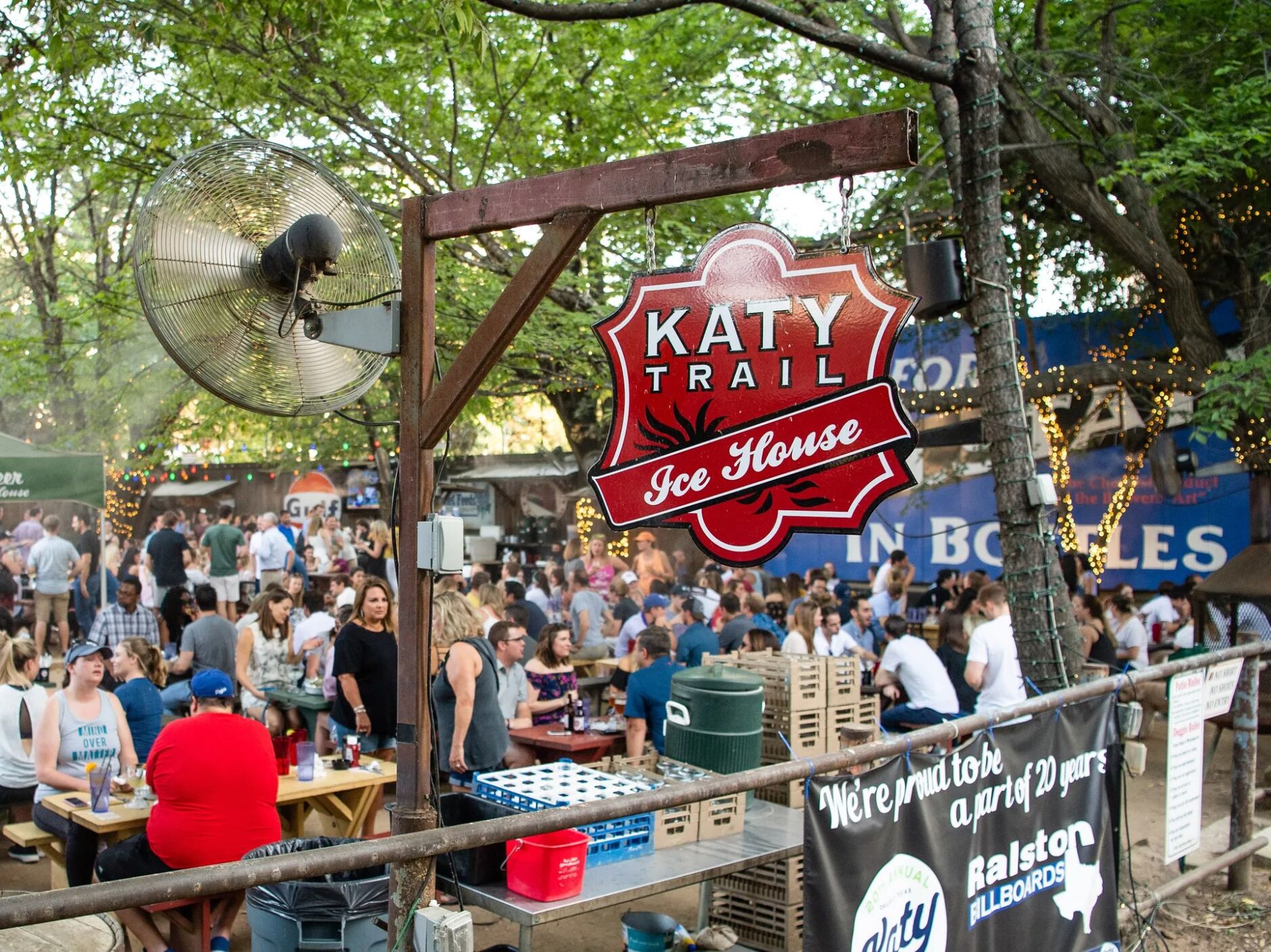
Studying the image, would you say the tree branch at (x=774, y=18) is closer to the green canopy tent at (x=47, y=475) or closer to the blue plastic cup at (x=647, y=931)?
the blue plastic cup at (x=647, y=931)

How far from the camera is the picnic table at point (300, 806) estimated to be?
6047 mm

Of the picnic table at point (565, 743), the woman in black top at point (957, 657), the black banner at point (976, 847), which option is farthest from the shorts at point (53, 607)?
the black banner at point (976, 847)

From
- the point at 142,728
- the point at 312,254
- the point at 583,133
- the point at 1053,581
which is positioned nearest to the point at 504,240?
the point at 583,133

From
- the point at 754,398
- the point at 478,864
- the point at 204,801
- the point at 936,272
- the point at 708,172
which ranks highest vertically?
the point at 936,272

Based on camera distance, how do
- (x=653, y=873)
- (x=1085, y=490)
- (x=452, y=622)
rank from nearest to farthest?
(x=653, y=873), (x=452, y=622), (x=1085, y=490)

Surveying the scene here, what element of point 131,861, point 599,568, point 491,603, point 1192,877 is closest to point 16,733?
point 131,861

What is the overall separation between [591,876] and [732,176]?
2987mm

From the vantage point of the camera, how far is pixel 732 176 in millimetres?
3479

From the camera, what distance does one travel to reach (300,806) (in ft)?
23.3

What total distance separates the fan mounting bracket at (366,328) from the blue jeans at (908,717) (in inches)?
231

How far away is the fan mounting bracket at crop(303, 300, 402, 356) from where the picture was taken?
405 cm

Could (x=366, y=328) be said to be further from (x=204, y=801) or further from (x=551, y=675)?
(x=551, y=675)

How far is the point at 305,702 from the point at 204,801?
3.28m

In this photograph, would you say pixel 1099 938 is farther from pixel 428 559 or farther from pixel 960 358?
pixel 960 358
